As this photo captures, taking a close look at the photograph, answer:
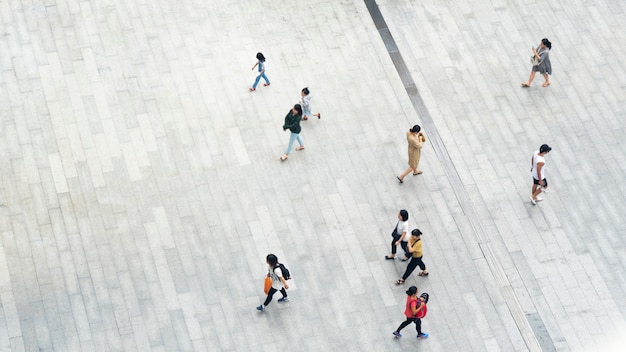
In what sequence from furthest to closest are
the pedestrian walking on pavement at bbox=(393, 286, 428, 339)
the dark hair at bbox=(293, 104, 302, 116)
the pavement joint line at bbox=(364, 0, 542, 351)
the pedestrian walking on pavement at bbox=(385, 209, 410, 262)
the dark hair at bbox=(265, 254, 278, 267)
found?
the dark hair at bbox=(293, 104, 302, 116) → the pavement joint line at bbox=(364, 0, 542, 351) → the pedestrian walking on pavement at bbox=(385, 209, 410, 262) → the dark hair at bbox=(265, 254, 278, 267) → the pedestrian walking on pavement at bbox=(393, 286, 428, 339)

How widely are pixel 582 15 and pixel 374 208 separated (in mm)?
8469

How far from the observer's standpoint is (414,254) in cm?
1748

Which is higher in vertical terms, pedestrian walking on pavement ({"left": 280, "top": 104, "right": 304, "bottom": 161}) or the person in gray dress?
pedestrian walking on pavement ({"left": 280, "top": 104, "right": 304, "bottom": 161})

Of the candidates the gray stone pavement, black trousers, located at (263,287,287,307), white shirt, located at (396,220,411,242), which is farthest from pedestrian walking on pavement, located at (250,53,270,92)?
black trousers, located at (263,287,287,307)

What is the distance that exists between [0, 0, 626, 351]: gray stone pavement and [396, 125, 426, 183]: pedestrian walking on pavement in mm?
405

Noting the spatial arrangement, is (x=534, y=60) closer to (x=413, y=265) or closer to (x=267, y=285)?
(x=413, y=265)

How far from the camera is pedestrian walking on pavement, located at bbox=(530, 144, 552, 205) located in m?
18.9

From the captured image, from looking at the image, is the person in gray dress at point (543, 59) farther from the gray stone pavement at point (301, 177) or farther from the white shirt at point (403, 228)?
the white shirt at point (403, 228)

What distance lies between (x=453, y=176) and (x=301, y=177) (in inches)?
130

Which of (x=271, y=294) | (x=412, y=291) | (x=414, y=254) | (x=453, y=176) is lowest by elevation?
(x=412, y=291)

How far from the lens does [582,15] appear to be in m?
23.5

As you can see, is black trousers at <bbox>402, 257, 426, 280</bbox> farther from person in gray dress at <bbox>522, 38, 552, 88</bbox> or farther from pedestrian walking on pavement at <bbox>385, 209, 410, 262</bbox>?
person in gray dress at <bbox>522, 38, 552, 88</bbox>

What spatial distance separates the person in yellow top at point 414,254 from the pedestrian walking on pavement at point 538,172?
3.19 meters

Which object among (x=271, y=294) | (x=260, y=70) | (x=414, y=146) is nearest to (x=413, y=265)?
(x=414, y=146)
